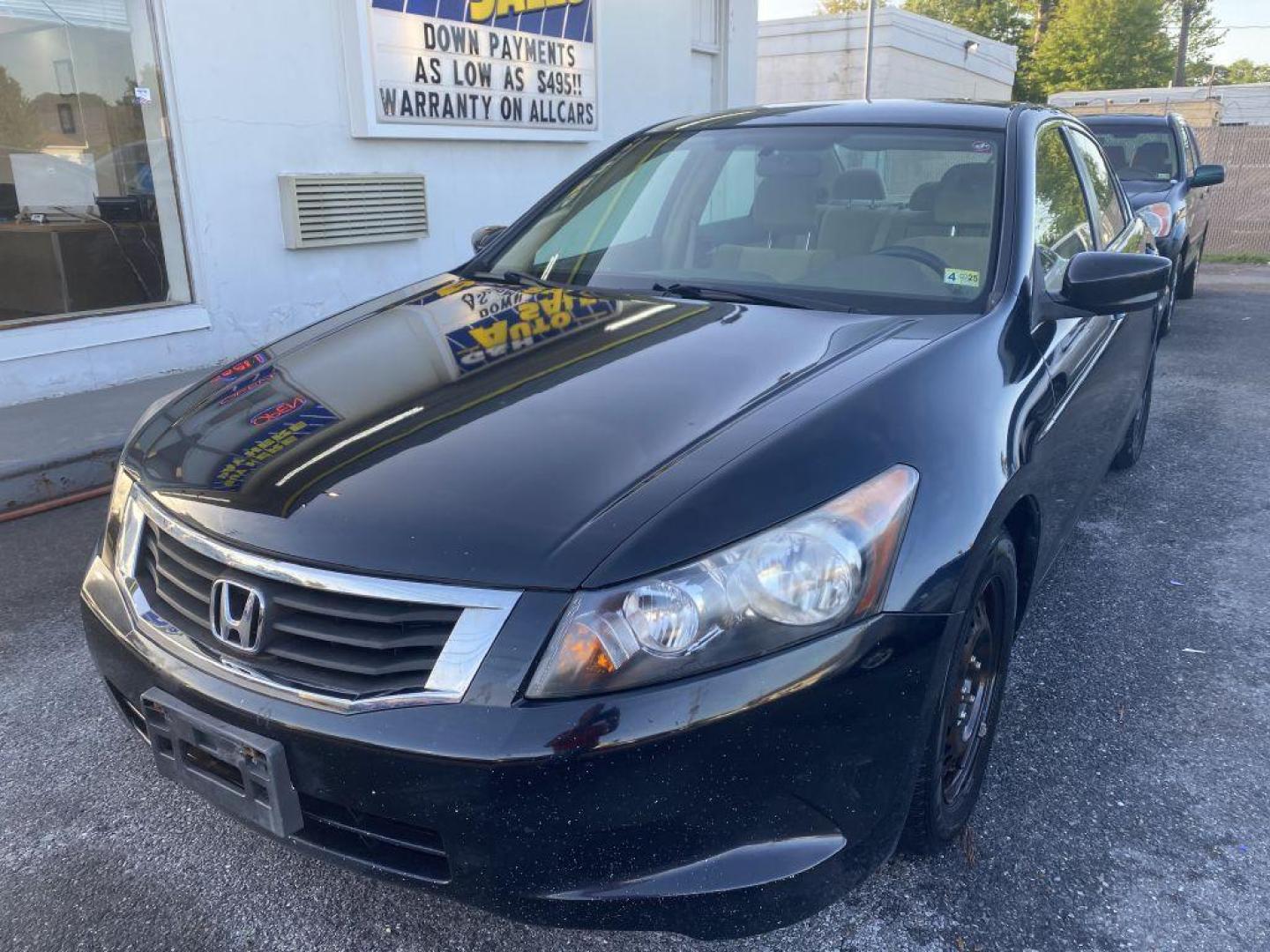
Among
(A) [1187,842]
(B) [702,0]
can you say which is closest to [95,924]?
(A) [1187,842]

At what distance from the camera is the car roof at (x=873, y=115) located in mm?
3059

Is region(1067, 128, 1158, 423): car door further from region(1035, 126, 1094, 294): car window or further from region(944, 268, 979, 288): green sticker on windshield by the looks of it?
region(944, 268, 979, 288): green sticker on windshield

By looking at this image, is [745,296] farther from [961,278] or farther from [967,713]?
[967,713]

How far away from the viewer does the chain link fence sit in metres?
14.5

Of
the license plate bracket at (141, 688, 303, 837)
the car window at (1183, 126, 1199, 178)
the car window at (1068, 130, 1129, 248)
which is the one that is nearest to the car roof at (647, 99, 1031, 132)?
the car window at (1068, 130, 1129, 248)

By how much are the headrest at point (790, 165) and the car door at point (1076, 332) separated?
0.64 meters

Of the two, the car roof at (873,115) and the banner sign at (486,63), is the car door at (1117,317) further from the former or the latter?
the banner sign at (486,63)

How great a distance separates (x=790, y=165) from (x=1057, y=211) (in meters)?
0.82

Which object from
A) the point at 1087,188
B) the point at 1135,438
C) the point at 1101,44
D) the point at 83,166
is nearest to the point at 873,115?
the point at 1087,188

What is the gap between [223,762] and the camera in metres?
1.80

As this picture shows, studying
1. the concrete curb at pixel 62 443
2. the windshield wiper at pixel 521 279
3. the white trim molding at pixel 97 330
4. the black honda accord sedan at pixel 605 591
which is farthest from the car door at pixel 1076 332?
the white trim molding at pixel 97 330

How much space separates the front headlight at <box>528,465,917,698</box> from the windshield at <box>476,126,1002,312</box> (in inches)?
40.4

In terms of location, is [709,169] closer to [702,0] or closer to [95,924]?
[95,924]

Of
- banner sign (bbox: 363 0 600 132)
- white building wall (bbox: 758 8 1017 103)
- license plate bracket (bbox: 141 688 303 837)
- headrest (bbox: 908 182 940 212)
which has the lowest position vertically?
license plate bracket (bbox: 141 688 303 837)
